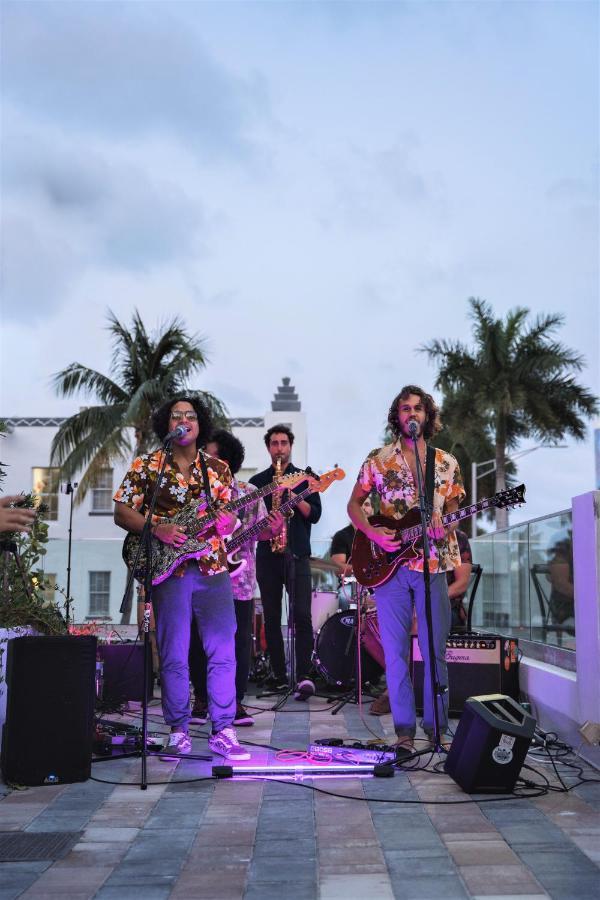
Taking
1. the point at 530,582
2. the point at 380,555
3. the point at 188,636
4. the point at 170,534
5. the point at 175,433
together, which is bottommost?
the point at 188,636

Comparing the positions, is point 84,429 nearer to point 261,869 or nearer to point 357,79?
point 357,79

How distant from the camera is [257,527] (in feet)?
22.5

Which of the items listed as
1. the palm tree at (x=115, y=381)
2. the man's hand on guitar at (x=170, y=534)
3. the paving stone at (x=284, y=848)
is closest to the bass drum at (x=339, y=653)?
the man's hand on guitar at (x=170, y=534)

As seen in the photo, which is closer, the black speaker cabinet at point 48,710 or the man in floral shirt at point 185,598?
the black speaker cabinet at point 48,710

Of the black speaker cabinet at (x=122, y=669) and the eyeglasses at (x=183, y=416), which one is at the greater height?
the eyeglasses at (x=183, y=416)

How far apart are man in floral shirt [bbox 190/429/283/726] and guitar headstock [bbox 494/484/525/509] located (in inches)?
Result: 76.9

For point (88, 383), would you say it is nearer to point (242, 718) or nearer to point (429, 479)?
point (242, 718)

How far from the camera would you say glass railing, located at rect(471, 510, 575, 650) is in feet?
21.9

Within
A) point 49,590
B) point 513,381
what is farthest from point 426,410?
point 513,381

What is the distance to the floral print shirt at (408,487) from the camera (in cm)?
548

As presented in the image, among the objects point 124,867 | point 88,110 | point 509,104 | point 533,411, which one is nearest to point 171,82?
point 88,110

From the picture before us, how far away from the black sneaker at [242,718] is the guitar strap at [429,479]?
92.1 inches

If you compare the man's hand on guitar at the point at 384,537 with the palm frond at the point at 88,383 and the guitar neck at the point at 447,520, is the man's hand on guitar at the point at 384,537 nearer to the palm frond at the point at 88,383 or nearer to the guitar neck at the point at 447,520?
the guitar neck at the point at 447,520

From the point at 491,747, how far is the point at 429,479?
1.59 m
